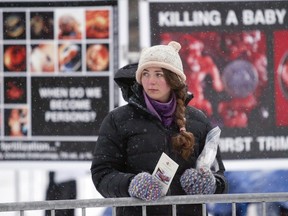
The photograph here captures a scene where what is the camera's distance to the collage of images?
5.92m

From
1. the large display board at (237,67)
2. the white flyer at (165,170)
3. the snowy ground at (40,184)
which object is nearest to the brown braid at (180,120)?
the white flyer at (165,170)

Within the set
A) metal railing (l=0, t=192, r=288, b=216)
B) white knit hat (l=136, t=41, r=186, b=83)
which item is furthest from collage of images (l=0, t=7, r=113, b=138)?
metal railing (l=0, t=192, r=288, b=216)

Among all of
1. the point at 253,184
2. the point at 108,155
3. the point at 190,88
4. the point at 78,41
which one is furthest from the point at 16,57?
the point at 108,155

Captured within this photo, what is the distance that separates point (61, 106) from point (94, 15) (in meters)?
0.70

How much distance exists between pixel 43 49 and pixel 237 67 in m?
1.42

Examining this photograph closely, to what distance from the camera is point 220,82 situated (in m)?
5.96

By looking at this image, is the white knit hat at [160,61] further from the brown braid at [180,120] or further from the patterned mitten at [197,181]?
the patterned mitten at [197,181]

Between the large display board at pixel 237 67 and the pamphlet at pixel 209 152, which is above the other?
the large display board at pixel 237 67

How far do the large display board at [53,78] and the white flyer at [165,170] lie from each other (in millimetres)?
2901

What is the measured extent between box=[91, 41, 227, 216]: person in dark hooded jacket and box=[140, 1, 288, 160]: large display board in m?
2.65

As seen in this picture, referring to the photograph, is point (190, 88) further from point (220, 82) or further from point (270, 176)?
point (270, 176)

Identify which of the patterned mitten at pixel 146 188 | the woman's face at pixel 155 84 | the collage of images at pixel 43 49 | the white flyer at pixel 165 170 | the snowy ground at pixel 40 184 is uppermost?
the collage of images at pixel 43 49

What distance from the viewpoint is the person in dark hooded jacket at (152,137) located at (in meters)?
3.14

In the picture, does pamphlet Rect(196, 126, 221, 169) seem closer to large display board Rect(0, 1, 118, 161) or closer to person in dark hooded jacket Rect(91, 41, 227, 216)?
person in dark hooded jacket Rect(91, 41, 227, 216)
